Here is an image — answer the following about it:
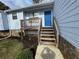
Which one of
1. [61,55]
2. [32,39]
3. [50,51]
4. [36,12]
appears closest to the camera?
[61,55]

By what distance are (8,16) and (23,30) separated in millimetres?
5266

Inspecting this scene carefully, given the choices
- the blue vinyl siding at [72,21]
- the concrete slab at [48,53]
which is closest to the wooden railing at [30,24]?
the concrete slab at [48,53]

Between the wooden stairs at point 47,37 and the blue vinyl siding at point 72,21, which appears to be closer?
the blue vinyl siding at point 72,21

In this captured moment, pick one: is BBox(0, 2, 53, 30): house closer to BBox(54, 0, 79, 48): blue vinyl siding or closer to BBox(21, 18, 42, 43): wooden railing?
BBox(21, 18, 42, 43): wooden railing

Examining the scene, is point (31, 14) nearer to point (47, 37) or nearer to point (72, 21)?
point (47, 37)

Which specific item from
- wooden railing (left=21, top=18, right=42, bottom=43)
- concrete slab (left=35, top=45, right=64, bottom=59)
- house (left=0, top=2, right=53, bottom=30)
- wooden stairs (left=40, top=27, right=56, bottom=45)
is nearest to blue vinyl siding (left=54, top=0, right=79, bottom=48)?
concrete slab (left=35, top=45, right=64, bottom=59)

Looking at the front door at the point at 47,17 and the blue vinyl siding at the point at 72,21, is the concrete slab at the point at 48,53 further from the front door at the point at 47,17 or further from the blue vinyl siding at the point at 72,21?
the front door at the point at 47,17

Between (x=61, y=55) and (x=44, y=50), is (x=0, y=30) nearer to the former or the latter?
(x=44, y=50)

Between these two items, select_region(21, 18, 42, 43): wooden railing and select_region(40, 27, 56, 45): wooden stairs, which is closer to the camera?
select_region(40, 27, 56, 45): wooden stairs

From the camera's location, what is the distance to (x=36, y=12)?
14.1 meters

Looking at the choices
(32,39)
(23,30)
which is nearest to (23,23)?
(23,30)

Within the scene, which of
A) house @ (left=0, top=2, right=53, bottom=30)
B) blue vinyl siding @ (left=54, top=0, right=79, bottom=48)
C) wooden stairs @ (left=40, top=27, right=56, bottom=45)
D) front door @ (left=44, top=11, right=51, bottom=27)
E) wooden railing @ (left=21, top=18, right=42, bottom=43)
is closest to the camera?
blue vinyl siding @ (left=54, top=0, right=79, bottom=48)

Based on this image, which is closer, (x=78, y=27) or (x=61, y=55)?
(x=78, y=27)

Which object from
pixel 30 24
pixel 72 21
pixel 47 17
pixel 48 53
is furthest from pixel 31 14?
pixel 72 21
